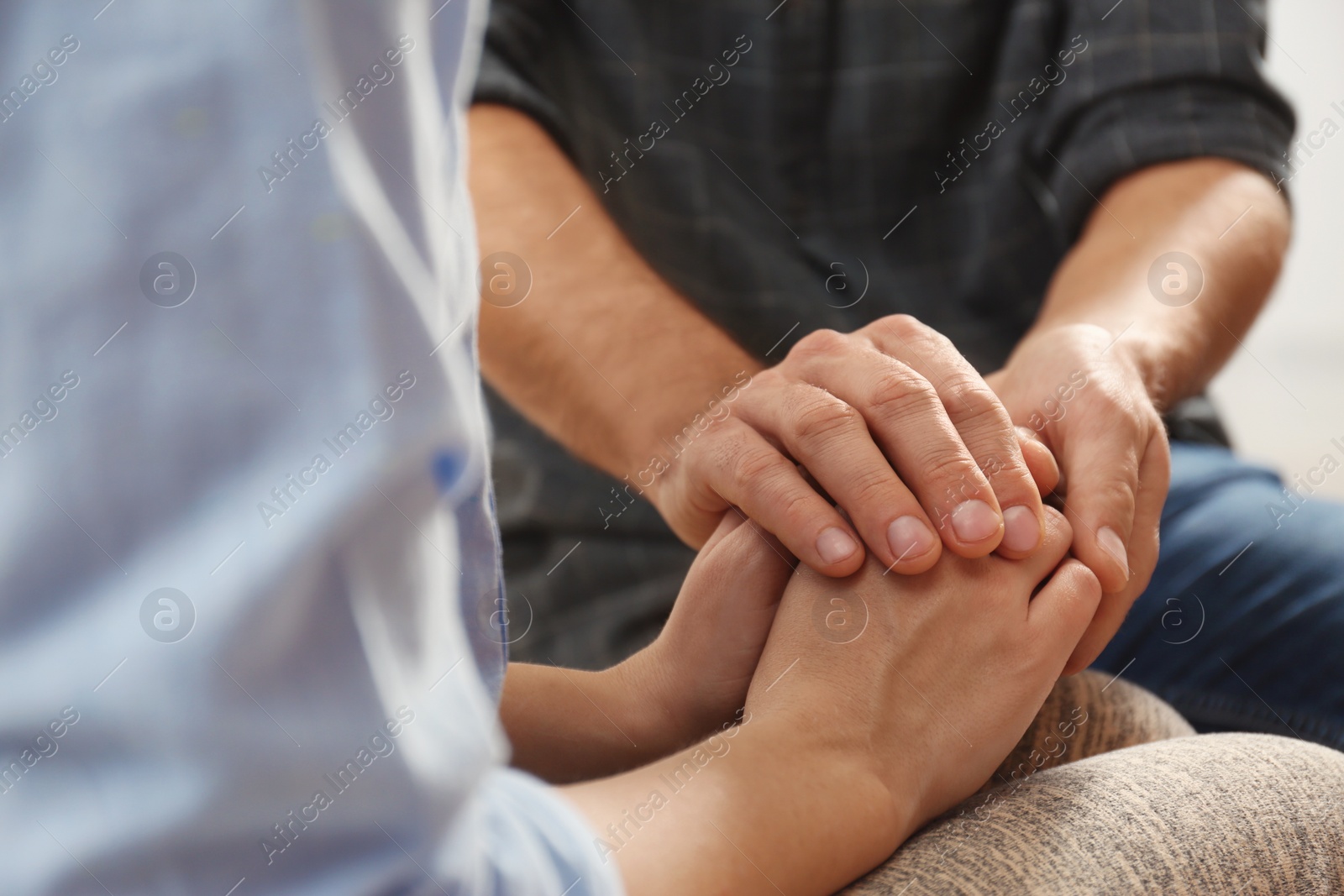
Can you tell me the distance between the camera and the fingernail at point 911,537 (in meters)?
0.41

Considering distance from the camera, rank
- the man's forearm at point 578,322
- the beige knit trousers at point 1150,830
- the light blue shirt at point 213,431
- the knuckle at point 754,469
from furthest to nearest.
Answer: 1. the man's forearm at point 578,322
2. the knuckle at point 754,469
3. the beige knit trousers at point 1150,830
4. the light blue shirt at point 213,431

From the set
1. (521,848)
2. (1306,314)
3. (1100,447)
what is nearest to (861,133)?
(1100,447)

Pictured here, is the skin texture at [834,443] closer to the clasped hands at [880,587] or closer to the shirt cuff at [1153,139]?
the clasped hands at [880,587]

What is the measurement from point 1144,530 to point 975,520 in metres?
0.15

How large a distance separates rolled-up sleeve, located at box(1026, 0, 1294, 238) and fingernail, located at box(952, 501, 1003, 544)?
50cm

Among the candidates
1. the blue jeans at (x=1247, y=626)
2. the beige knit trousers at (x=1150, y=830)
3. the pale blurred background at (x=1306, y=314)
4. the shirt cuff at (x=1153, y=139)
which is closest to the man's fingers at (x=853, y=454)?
the beige knit trousers at (x=1150, y=830)

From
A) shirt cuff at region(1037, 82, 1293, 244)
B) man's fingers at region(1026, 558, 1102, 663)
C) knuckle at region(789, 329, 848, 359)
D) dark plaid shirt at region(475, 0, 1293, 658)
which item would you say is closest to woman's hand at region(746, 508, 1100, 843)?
man's fingers at region(1026, 558, 1102, 663)

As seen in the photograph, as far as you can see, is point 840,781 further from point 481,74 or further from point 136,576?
point 481,74

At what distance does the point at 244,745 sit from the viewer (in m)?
0.20

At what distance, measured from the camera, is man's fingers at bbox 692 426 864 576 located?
417 mm

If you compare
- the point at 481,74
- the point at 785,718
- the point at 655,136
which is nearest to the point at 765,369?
the point at 785,718

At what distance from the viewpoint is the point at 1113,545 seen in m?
0.46

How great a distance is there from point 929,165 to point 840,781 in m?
0.53

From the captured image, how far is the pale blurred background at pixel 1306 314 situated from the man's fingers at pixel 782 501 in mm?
944
